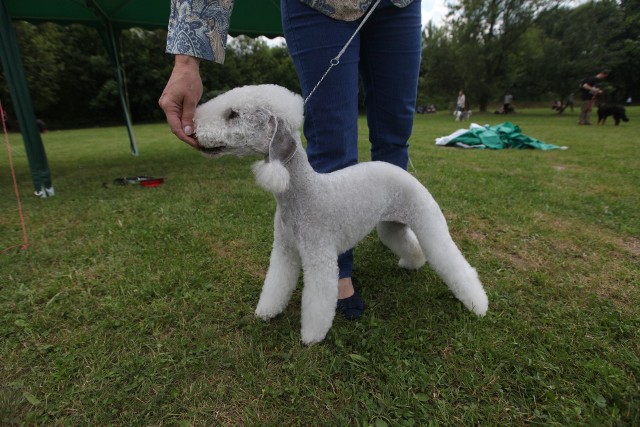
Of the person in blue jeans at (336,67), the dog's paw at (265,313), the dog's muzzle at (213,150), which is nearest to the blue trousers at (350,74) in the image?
the person in blue jeans at (336,67)

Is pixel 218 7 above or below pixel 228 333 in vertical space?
above

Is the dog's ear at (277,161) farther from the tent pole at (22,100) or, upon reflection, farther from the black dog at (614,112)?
the black dog at (614,112)

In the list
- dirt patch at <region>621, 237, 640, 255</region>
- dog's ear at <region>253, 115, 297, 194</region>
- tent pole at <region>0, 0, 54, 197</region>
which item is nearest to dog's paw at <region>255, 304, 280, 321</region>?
dog's ear at <region>253, 115, 297, 194</region>

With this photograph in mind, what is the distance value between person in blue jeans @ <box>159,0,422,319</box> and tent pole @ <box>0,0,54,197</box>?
3310mm

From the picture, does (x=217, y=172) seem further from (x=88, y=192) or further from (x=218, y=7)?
(x=218, y=7)

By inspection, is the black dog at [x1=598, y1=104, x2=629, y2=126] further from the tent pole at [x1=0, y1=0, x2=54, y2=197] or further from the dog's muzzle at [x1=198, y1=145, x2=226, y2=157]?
the tent pole at [x1=0, y1=0, x2=54, y2=197]

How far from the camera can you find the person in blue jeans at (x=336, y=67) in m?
1.15

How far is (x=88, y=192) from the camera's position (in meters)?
3.80

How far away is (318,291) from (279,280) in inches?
9.4

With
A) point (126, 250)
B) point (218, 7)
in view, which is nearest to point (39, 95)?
point (126, 250)

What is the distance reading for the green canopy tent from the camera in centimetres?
332

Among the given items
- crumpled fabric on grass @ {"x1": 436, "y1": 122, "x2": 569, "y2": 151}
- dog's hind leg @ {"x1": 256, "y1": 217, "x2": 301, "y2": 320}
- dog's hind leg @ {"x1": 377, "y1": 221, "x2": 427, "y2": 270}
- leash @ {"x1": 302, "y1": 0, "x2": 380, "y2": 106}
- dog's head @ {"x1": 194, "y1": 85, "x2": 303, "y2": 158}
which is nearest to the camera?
dog's head @ {"x1": 194, "y1": 85, "x2": 303, "y2": 158}

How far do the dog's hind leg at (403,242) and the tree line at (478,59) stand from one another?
2028cm

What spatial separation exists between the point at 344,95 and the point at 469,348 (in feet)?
3.83
